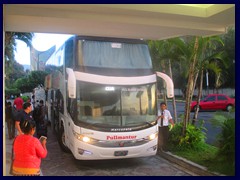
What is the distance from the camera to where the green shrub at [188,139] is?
949cm

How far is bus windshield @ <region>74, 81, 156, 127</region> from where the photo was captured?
786 centimetres

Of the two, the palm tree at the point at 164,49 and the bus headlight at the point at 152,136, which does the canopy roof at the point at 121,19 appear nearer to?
the palm tree at the point at 164,49

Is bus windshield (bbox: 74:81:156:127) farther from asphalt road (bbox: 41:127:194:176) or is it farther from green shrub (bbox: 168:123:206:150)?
green shrub (bbox: 168:123:206:150)

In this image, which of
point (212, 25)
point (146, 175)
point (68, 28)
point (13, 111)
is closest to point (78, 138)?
point (146, 175)

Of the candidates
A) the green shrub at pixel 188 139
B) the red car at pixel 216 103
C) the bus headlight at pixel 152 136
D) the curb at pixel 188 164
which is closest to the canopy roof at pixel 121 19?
the bus headlight at pixel 152 136

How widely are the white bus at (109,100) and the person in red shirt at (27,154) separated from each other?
2.45 metres

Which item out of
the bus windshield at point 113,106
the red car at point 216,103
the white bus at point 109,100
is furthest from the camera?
the red car at point 216,103

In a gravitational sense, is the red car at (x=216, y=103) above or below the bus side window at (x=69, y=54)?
below

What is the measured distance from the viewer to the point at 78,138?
765cm

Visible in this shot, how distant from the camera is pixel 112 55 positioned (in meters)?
8.43

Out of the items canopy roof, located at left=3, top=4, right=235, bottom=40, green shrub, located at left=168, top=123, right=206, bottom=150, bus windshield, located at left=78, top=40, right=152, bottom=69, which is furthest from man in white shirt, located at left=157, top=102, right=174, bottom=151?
canopy roof, located at left=3, top=4, right=235, bottom=40

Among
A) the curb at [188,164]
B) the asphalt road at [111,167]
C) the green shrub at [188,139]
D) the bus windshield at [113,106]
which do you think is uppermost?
the bus windshield at [113,106]

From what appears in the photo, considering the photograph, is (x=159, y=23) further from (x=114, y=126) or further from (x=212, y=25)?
(x=114, y=126)
